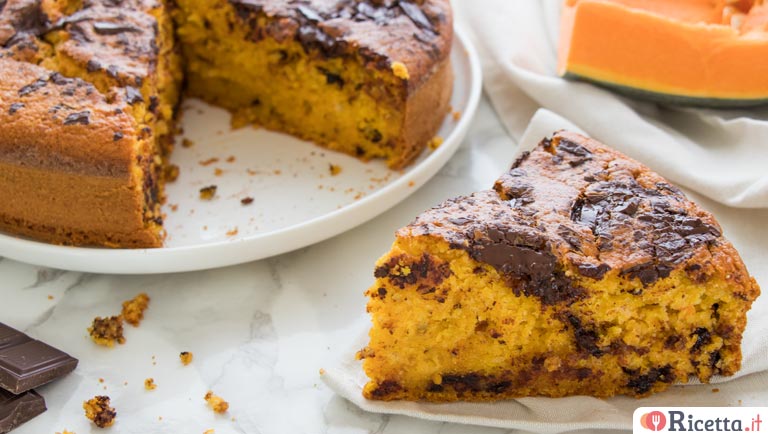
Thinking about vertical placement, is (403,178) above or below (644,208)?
below

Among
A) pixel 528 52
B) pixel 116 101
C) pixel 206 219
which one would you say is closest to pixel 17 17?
pixel 116 101

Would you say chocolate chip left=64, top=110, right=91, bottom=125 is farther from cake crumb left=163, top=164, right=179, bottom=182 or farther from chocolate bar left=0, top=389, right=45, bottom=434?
chocolate bar left=0, top=389, right=45, bottom=434

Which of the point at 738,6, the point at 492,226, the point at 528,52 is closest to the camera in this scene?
the point at 492,226

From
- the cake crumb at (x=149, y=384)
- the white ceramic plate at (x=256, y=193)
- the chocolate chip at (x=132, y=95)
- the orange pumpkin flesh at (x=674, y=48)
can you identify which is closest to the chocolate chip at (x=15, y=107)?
the chocolate chip at (x=132, y=95)

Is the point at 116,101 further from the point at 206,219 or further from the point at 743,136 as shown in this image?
the point at 743,136

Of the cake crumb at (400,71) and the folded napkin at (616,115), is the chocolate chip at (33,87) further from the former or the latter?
the folded napkin at (616,115)

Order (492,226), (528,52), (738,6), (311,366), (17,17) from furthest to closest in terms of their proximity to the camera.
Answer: (528,52) → (738,6) → (17,17) → (311,366) → (492,226)
